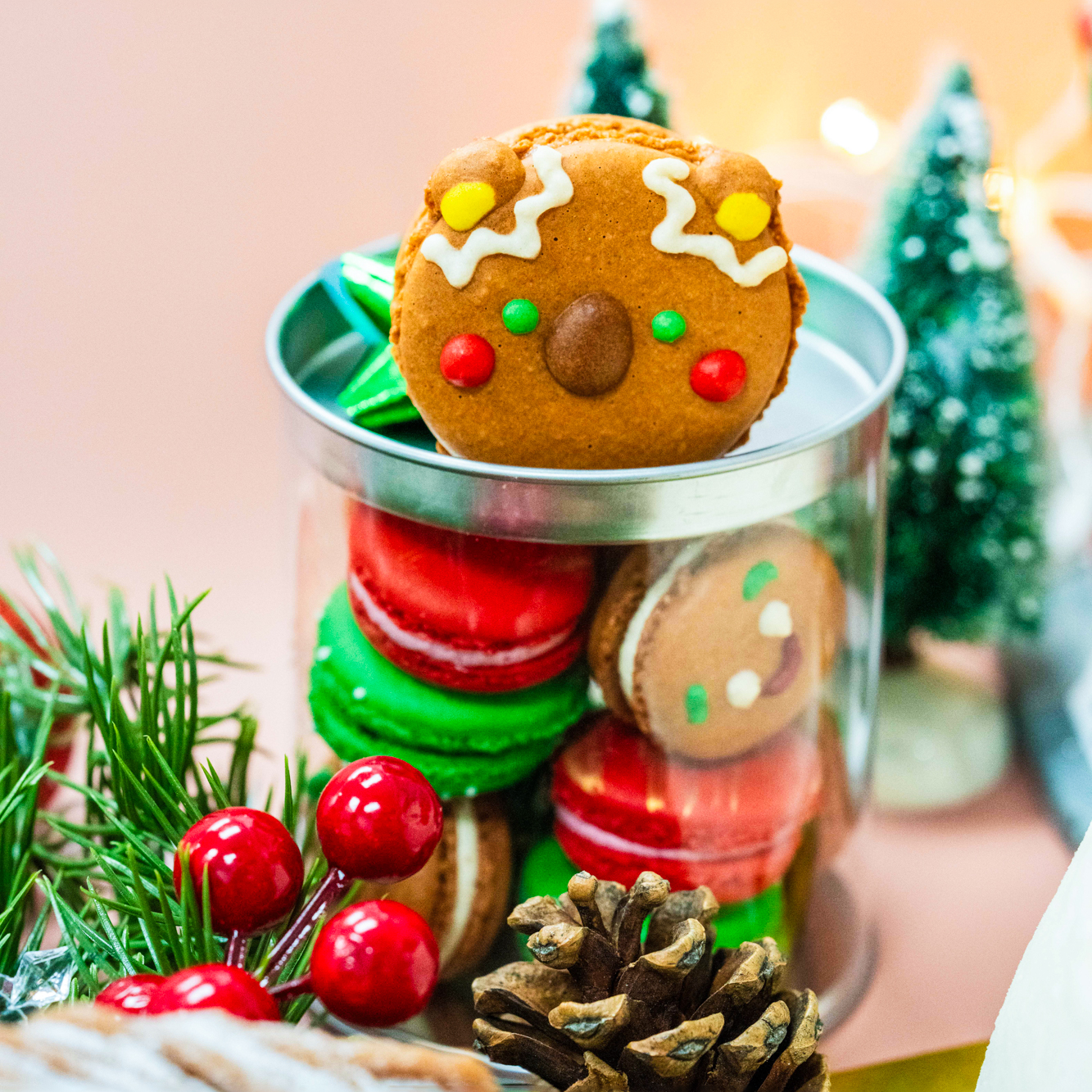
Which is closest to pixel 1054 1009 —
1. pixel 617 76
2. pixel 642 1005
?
pixel 642 1005

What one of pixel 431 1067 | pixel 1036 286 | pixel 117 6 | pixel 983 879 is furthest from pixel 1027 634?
pixel 117 6

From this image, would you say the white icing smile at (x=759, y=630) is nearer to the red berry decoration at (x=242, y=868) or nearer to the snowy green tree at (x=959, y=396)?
the red berry decoration at (x=242, y=868)

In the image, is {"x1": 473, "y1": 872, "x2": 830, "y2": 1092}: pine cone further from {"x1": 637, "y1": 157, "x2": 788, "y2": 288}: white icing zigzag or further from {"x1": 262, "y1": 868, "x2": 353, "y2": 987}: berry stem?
{"x1": 637, "y1": 157, "x2": 788, "y2": 288}: white icing zigzag

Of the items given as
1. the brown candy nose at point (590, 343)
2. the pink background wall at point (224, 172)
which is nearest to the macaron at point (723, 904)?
the brown candy nose at point (590, 343)

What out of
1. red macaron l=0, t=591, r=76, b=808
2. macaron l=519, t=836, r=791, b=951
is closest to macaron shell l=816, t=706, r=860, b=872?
macaron l=519, t=836, r=791, b=951

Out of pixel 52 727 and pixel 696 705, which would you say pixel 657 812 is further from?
pixel 52 727

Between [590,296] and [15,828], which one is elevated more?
[590,296]

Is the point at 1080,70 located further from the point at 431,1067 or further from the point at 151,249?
the point at 431,1067
